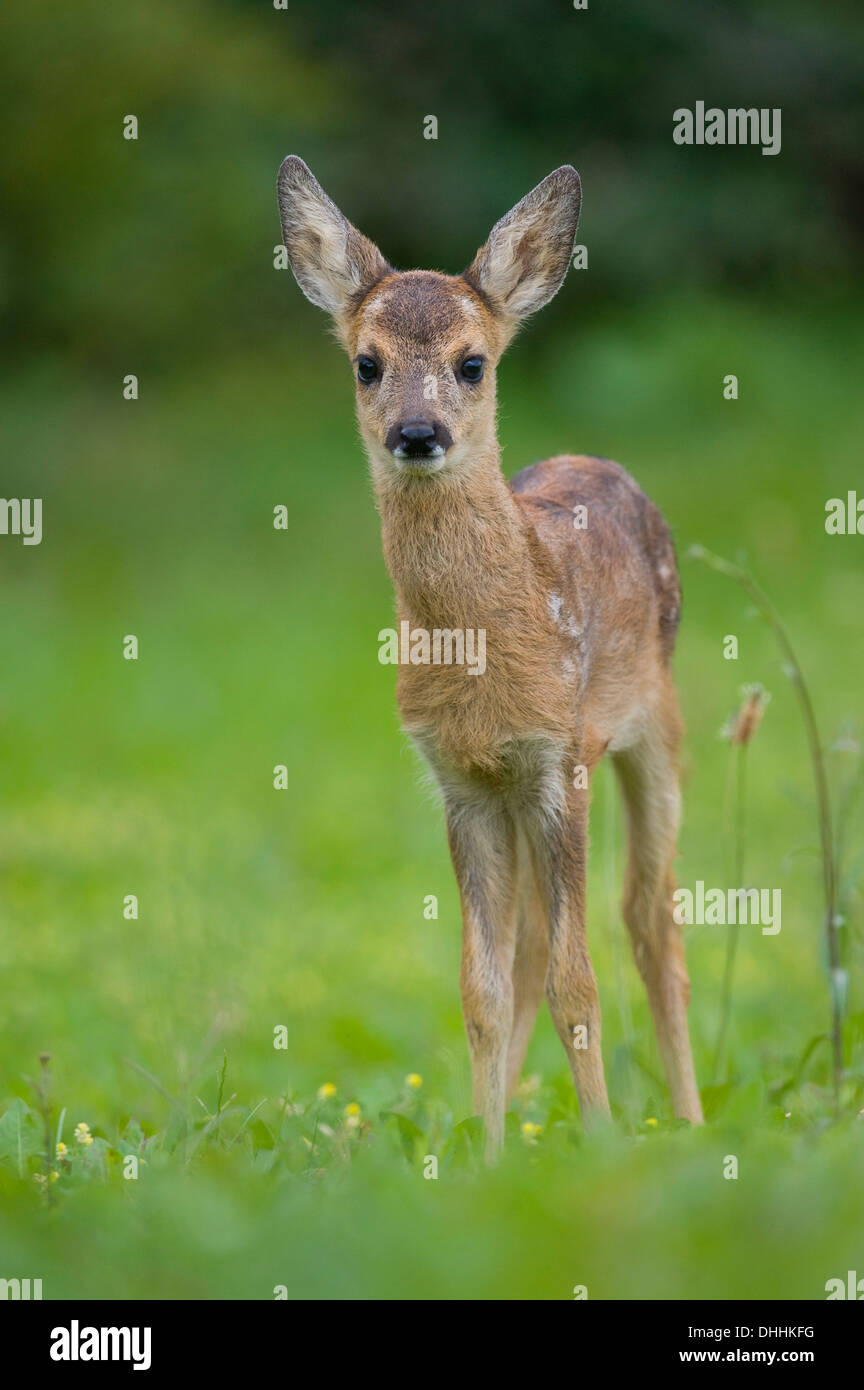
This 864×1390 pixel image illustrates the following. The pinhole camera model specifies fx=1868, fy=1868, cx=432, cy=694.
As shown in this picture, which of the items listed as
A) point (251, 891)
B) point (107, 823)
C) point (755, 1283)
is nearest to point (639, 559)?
point (755, 1283)

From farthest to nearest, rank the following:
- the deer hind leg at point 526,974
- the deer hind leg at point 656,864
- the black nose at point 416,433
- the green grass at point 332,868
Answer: the deer hind leg at point 656,864 < the deer hind leg at point 526,974 < the black nose at point 416,433 < the green grass at point 332,868

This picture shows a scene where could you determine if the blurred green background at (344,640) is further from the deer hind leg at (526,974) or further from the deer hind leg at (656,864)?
the deer hind leg at (526,974)

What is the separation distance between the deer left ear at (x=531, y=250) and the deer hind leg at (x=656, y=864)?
1539 mm

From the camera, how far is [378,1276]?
4035 mm

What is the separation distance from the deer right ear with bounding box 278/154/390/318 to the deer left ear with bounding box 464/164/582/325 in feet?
1.11

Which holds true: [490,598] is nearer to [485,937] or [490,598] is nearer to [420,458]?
A: [420,458]

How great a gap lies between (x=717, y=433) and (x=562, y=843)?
12.4 meters

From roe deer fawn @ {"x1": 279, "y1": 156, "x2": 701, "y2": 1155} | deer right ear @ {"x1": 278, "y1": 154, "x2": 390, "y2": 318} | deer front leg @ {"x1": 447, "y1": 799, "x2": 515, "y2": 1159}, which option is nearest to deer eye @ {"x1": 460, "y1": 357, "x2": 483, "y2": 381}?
roe deer fawn @ {"x1": 279, "y1": 156, "x2": 701, "y2": 1155}

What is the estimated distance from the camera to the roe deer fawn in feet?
17.9

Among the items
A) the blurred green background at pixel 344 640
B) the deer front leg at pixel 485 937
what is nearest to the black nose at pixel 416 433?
the deer front leg at pixel 485 937

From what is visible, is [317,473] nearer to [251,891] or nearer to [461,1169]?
[251,891]

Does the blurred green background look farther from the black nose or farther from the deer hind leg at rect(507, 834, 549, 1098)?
the black nose

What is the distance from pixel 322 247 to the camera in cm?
586

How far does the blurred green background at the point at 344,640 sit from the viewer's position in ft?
14.6
